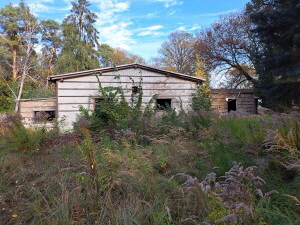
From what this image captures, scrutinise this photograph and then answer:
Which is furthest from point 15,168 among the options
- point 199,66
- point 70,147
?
point 199,66

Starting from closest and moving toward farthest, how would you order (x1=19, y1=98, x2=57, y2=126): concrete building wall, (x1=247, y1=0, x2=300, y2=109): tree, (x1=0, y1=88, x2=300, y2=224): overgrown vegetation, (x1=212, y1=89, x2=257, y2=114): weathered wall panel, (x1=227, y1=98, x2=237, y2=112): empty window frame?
(x1=0, y1=88, x2=300, y2=224): overgrown vegetation, (x1=19, y1=98, x2=57, y2=126): concrete building wall, (x1=247, y1=0, x2=300, y2=109): tree, (x1=212, y1=89, x2=257, y2=114): weathered wall panel, (x1=227, y1=98, x2=237, y2=112): empty window frame

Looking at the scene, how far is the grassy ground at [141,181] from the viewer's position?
1.78 metres

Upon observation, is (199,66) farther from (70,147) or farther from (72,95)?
(70,147)

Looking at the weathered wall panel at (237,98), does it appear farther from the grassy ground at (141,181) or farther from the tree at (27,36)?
the tree at (27,36)

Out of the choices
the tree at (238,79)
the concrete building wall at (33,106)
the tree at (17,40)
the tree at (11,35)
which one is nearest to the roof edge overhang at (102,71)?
the concrete building wall at (33,106)

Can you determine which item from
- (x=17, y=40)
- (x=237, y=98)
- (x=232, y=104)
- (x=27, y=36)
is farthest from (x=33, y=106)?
(x=17, y=40)

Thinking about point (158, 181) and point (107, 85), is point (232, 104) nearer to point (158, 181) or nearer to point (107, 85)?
point (107, 85)

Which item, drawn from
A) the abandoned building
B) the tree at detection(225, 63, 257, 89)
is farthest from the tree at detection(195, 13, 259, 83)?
the abandoned building

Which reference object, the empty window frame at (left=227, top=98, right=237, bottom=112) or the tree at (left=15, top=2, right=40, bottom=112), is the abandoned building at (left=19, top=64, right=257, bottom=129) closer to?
the empty window frame at (left=227, top=98, right=237, bottom=112)

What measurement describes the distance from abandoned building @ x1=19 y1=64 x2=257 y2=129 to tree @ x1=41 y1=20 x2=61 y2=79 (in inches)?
684

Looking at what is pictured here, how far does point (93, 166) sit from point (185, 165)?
150 centimetres

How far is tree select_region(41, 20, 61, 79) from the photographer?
81.6ft

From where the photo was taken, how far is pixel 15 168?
10.5ft

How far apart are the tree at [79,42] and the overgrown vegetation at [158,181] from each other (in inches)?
872
